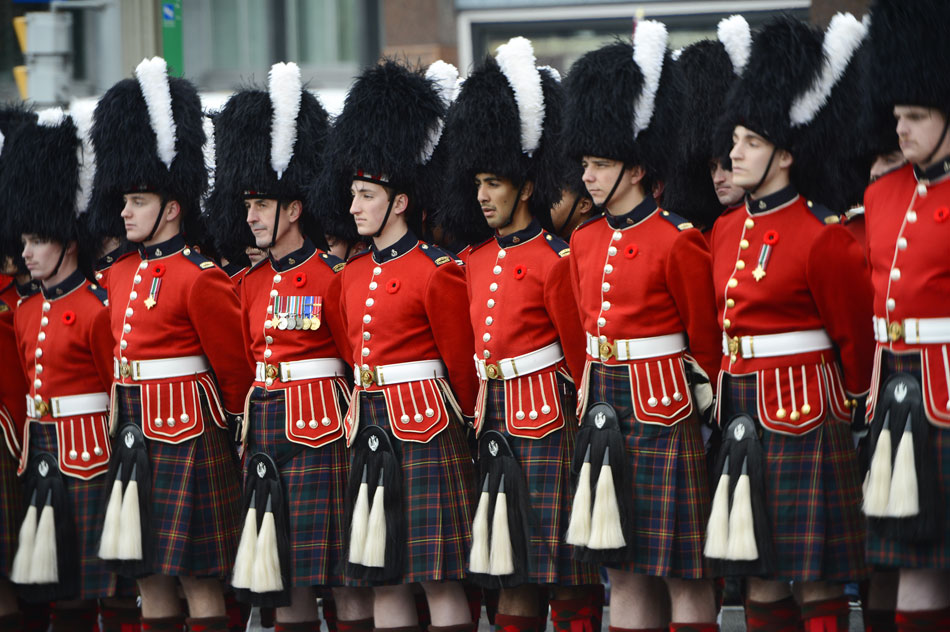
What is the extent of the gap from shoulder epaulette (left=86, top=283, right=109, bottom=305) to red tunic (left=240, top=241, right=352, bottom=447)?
0.79m

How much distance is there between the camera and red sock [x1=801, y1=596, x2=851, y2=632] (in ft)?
16.0

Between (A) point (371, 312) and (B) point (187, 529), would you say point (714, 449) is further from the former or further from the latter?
(B) point (187, 529)

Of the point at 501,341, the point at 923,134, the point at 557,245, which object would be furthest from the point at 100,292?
the point at 923,134

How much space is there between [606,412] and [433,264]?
3.35 ft

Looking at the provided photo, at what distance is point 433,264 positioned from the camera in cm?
580

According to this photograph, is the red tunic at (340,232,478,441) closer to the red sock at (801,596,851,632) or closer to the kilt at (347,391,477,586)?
the kilt at (347,391,477,586)

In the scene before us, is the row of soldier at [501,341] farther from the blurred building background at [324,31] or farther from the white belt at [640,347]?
the blurred building background at [324,31]

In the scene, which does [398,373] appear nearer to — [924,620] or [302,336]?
[302,336]

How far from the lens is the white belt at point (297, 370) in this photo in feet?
19.5

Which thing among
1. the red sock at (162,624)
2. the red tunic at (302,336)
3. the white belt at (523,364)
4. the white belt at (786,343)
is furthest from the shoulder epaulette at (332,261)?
the white belt at (786,343)

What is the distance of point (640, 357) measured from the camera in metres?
5.19

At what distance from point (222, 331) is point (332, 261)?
0.56 meters

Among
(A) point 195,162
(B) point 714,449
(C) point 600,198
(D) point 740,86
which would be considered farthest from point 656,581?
(A) point 195,162

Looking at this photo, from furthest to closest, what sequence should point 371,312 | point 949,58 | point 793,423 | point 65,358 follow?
point 65,358 → point 371,312 → point 793,423 → point 949,58
